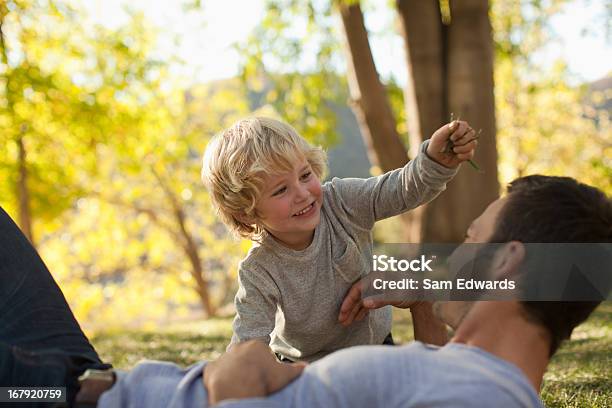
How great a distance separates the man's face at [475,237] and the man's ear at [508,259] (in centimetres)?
6

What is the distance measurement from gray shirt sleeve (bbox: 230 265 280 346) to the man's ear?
3.23 feet

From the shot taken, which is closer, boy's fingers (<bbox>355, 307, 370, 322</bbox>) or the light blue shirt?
the light blue shirt

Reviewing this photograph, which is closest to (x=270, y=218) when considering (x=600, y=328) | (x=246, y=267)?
(x=246, y=267)

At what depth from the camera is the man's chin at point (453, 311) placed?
1.68 m

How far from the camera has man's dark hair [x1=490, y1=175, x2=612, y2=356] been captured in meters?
1.59

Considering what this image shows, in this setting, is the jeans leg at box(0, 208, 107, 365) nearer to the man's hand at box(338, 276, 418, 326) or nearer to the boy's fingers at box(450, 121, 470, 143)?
the man's hand at box(338, 276, 418, 326)

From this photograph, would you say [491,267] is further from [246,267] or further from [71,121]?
[71,121]

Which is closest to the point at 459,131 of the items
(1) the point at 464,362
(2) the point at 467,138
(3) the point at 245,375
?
(2) the point at 467,138

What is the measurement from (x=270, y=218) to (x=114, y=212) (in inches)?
828

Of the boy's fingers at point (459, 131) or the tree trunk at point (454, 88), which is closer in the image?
the boy's fingers at point (459, 131)

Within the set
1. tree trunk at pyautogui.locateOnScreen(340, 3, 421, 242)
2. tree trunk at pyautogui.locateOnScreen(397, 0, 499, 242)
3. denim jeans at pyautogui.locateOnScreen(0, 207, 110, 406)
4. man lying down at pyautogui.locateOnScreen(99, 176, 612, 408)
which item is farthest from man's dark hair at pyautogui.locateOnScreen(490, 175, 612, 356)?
tree trunk at pyautogui.locateOnScreen(340, 3, 421, 242)

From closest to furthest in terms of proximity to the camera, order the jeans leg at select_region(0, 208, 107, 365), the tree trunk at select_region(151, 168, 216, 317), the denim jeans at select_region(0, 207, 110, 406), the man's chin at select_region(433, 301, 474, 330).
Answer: the man's chin at select_region(433, 301, 474, 330) < the denim jeans at select_region(0, 207, 110, 406) < the jeans leg at select_region(0, 208, 107, 365) < the tree trunk at select_region(151, 168, 216, 317)

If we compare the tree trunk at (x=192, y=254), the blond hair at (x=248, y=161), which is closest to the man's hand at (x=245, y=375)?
the blond hair at (x=248, y=161)

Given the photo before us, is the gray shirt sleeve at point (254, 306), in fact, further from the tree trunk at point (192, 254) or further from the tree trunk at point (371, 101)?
the tree trunk at point (192, 254)
